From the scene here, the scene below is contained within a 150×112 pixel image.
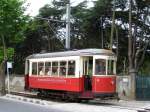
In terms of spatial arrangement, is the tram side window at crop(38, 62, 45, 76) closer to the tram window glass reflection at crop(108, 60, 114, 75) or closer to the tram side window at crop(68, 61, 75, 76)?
the tram side window at crop(68, 61, 75, 76)

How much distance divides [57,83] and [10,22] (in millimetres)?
10868

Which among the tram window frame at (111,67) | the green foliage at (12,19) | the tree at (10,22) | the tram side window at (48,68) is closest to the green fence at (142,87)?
the tram window frame at (111,67)

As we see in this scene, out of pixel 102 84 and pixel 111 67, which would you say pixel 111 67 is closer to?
pixel 111 67

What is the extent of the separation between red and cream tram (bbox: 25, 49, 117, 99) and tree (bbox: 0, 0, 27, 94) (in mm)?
8464

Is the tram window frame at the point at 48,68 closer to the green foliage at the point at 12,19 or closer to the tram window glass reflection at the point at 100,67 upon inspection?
the tram window glass reflection at the point at 100,67

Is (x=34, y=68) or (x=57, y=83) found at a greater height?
(x=34, y=68)

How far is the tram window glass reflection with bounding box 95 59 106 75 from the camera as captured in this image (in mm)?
29219

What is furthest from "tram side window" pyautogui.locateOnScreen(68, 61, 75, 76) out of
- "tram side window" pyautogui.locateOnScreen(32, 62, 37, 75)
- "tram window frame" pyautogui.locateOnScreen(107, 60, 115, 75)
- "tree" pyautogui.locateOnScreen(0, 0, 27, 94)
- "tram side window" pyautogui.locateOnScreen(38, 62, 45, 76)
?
"tree" pyautogui.locateOnScreen(0, 0, 27, 94)

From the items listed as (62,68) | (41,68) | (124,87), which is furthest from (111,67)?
(41,68)

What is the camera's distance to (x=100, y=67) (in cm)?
2936

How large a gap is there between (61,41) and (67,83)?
73.7 ft

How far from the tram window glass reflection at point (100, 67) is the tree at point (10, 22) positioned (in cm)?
1322

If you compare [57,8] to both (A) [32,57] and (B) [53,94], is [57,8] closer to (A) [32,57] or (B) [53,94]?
(A) [32,57]

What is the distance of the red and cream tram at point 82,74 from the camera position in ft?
95.5
